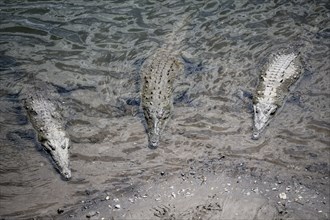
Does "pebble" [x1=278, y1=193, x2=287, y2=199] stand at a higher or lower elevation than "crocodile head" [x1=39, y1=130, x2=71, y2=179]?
lower

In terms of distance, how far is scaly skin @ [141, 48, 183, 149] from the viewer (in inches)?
290

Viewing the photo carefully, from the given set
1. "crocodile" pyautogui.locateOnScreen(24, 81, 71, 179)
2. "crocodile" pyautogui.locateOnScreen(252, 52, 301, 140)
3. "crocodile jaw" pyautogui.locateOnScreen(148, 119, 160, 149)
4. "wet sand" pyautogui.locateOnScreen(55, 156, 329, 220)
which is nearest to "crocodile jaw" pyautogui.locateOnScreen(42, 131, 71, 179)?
"crocodile" pyautogui.locateOnScreen(24, 81, 71, 179)

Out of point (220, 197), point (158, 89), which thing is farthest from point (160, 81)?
point (220, 197)

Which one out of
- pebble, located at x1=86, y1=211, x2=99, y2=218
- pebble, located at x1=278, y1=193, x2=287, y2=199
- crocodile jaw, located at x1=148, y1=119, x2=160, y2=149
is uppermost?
crocodile jaw, located at x1=148, y1=119, x2=160, y2=149

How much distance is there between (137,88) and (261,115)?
8.67ft

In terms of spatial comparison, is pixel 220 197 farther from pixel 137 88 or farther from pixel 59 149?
pixel 137 88

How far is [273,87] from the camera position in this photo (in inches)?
309

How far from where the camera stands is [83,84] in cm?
846

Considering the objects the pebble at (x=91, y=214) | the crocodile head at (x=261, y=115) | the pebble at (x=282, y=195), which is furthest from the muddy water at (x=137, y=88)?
the pebble at (x=282, y=195)

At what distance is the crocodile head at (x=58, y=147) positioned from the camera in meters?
6.64

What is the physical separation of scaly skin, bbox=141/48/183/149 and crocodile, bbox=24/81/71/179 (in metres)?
1.54

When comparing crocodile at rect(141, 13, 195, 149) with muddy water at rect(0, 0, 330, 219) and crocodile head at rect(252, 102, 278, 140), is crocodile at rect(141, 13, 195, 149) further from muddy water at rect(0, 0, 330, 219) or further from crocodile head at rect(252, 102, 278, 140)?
crocodile head at rect(252, 102, 278, 140)

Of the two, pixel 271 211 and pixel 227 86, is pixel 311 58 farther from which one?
pixel 271 211

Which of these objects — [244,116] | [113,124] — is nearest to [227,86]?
[244,116]
